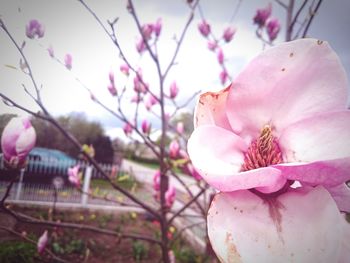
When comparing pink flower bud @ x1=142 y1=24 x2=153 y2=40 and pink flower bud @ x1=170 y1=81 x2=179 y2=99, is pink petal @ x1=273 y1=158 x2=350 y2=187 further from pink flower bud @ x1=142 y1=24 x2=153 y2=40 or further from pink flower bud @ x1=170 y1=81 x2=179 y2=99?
pink flower bud @ x1=170 y1=81 x2=179 y2=99

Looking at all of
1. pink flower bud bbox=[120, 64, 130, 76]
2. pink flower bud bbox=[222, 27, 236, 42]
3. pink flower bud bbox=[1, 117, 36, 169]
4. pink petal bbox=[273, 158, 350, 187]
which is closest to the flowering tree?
pink petal bbox=[273, 158, 350, 187]

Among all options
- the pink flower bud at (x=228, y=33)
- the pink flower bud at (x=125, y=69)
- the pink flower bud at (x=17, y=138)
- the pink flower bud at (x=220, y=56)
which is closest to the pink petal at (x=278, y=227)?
the pink flower bud at (x=17, y=138)

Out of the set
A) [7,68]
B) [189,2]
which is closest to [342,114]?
[7,68]

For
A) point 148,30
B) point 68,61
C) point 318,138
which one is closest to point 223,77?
point 148,30

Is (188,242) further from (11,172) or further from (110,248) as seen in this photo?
(11,172)

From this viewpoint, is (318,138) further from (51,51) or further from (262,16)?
(262,16)
